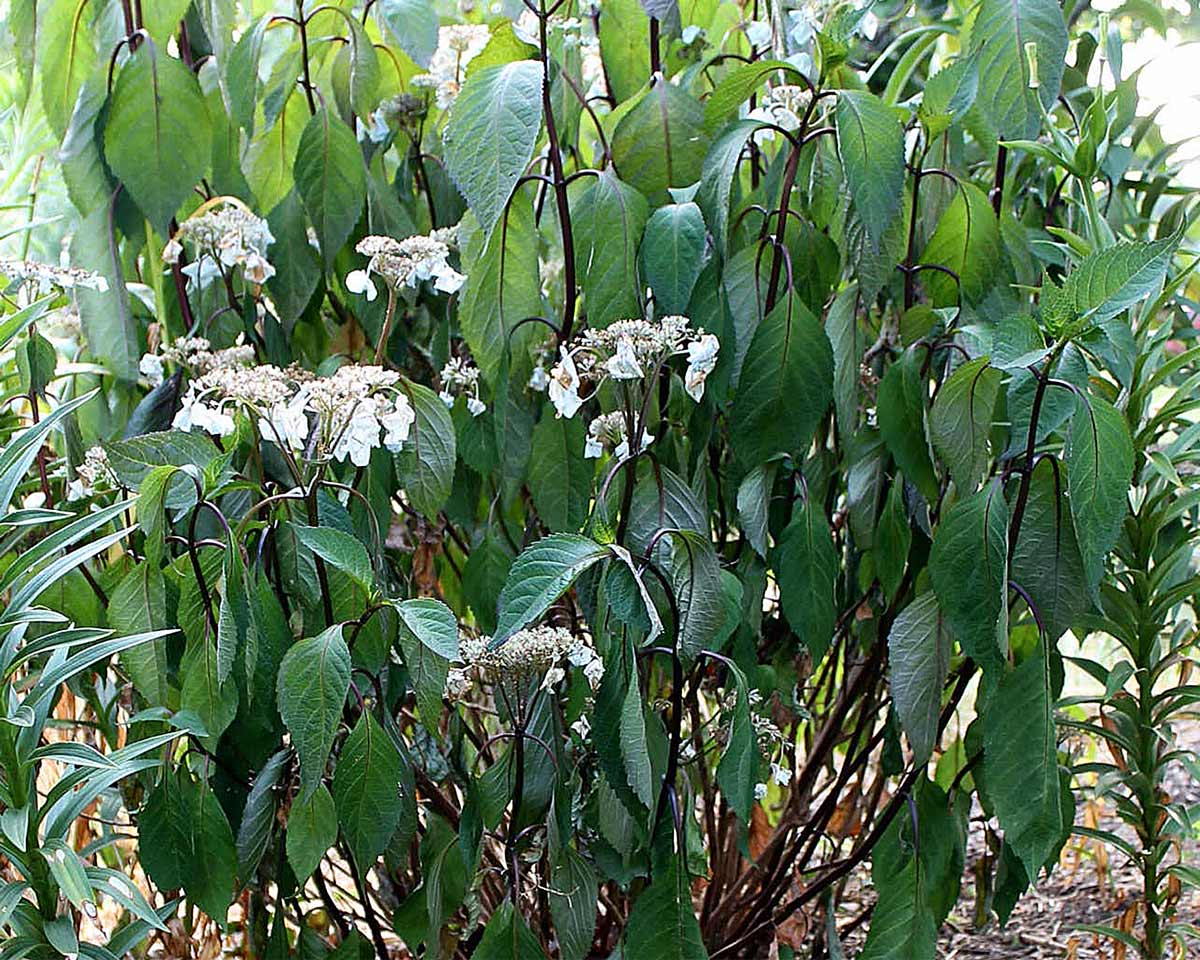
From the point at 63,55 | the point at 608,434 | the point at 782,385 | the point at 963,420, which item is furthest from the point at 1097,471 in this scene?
the point at 63,55

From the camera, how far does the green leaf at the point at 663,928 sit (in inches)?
33.8

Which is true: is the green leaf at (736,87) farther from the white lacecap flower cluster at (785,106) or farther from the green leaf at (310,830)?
the green leaf at (310,830)

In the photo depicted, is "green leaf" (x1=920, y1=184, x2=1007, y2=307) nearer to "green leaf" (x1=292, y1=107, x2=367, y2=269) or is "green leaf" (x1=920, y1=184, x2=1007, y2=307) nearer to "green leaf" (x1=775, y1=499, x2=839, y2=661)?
"green leaf" (x1=775, y1=499, x2=839, y2=661)

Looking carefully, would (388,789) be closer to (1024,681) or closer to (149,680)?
(149,680)

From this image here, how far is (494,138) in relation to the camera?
0.79 meters

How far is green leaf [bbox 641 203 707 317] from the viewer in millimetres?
831

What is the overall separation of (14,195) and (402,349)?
99 centimetres

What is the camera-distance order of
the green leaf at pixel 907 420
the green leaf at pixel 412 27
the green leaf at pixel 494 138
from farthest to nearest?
the green leaf at pixel 412 27 → the green leaf at pixel 907 420 → the green leaf at pixel 494 138

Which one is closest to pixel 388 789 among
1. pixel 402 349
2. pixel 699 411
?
pixel 699 411

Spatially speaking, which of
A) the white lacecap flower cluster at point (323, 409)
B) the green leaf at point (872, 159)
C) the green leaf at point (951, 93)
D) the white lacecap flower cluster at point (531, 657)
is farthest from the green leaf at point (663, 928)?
the green leaf at point (951, 93)

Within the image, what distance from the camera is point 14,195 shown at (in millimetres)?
1832

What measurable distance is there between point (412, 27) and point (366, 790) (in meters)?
0.62

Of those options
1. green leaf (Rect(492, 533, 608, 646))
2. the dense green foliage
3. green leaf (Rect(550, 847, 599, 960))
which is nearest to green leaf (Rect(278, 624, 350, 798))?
the dense green foliage

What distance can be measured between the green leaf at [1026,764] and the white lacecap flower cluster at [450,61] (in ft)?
2.21
